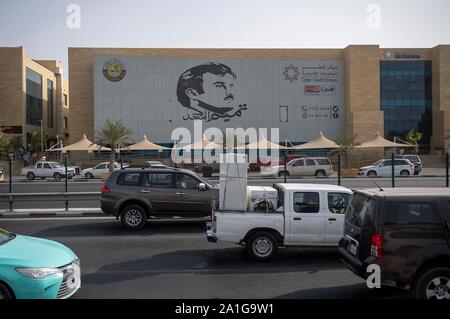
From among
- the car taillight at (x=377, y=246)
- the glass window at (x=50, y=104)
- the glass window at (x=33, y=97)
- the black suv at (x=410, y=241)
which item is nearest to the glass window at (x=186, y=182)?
the black suv at (x=410, y=241)

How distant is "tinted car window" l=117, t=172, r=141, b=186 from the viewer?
13.6 m

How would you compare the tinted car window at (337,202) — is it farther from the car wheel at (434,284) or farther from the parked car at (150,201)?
the parked car at (150,201)

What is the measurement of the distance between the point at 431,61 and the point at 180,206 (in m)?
65.2

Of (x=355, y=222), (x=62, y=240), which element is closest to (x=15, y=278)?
(x=355, y=222)

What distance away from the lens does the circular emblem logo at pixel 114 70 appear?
6462 cm

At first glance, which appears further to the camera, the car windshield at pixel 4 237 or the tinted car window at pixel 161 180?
the tinted car window at pixel 161 180

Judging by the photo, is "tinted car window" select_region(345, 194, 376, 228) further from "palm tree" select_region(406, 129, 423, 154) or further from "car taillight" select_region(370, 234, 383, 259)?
"palm tree" select_region(406, 129, 423, 154)

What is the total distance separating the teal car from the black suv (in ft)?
12.8

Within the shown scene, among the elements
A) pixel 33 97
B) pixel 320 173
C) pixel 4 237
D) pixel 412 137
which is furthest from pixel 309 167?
pixel 33 97

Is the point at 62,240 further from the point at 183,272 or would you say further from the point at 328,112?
the point at 328,112

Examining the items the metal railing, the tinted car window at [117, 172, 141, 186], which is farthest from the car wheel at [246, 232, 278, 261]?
the metal railing

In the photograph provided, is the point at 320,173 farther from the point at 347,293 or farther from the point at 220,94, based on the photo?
the point at 220,94

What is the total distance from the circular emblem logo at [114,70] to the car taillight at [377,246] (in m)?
62.0

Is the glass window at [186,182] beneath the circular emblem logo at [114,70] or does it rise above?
beneath
